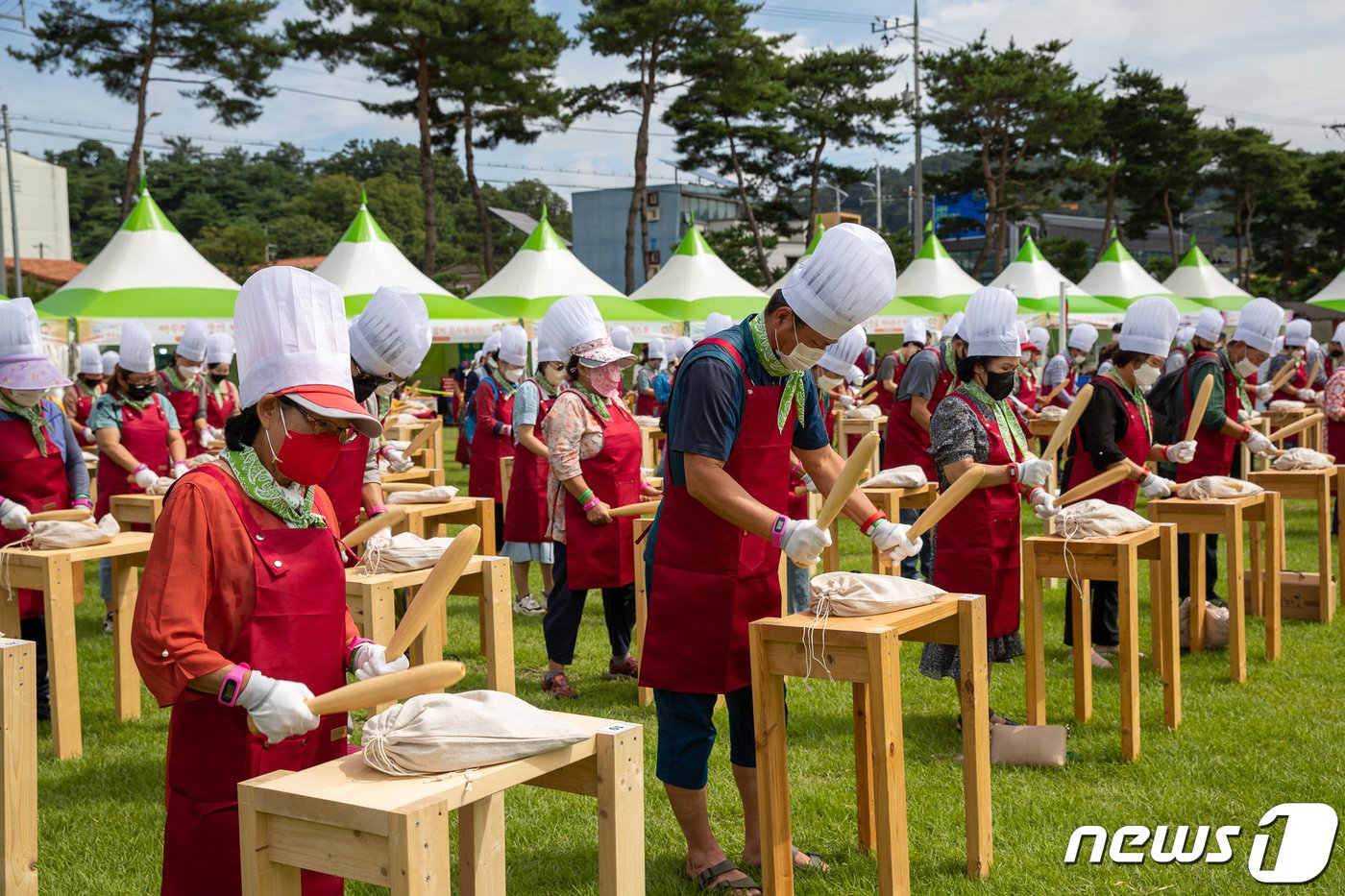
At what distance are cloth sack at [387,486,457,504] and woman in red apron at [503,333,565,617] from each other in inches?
36.5

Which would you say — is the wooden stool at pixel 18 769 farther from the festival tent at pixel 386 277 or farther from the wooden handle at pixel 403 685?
the festival tent at pixel 386 277

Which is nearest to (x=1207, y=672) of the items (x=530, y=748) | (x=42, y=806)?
(x=530, y=748)

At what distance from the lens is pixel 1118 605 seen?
5.33 m

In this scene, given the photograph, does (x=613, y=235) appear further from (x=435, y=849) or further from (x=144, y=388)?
(x=435, y=849)

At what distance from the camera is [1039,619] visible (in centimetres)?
536

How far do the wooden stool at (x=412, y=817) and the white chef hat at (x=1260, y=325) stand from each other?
23.3 feet

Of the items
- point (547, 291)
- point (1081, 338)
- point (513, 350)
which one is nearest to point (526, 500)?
point (513, 350)

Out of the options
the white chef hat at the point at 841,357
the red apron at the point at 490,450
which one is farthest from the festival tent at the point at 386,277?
the white chef hat at the point at 841,357

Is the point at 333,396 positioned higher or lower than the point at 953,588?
higher

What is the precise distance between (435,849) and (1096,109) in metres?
38.6

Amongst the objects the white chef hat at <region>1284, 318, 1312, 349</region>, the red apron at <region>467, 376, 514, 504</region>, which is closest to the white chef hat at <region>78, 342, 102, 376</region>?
the red apron at <region>467, 376, 514, 504</region>

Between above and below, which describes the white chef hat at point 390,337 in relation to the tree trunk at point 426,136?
below

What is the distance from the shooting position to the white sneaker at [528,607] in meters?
8.43

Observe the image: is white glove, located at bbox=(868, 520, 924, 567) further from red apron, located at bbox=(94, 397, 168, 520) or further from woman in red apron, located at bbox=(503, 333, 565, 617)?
red apron, located at bbox=(94, 397, 168, 520)
